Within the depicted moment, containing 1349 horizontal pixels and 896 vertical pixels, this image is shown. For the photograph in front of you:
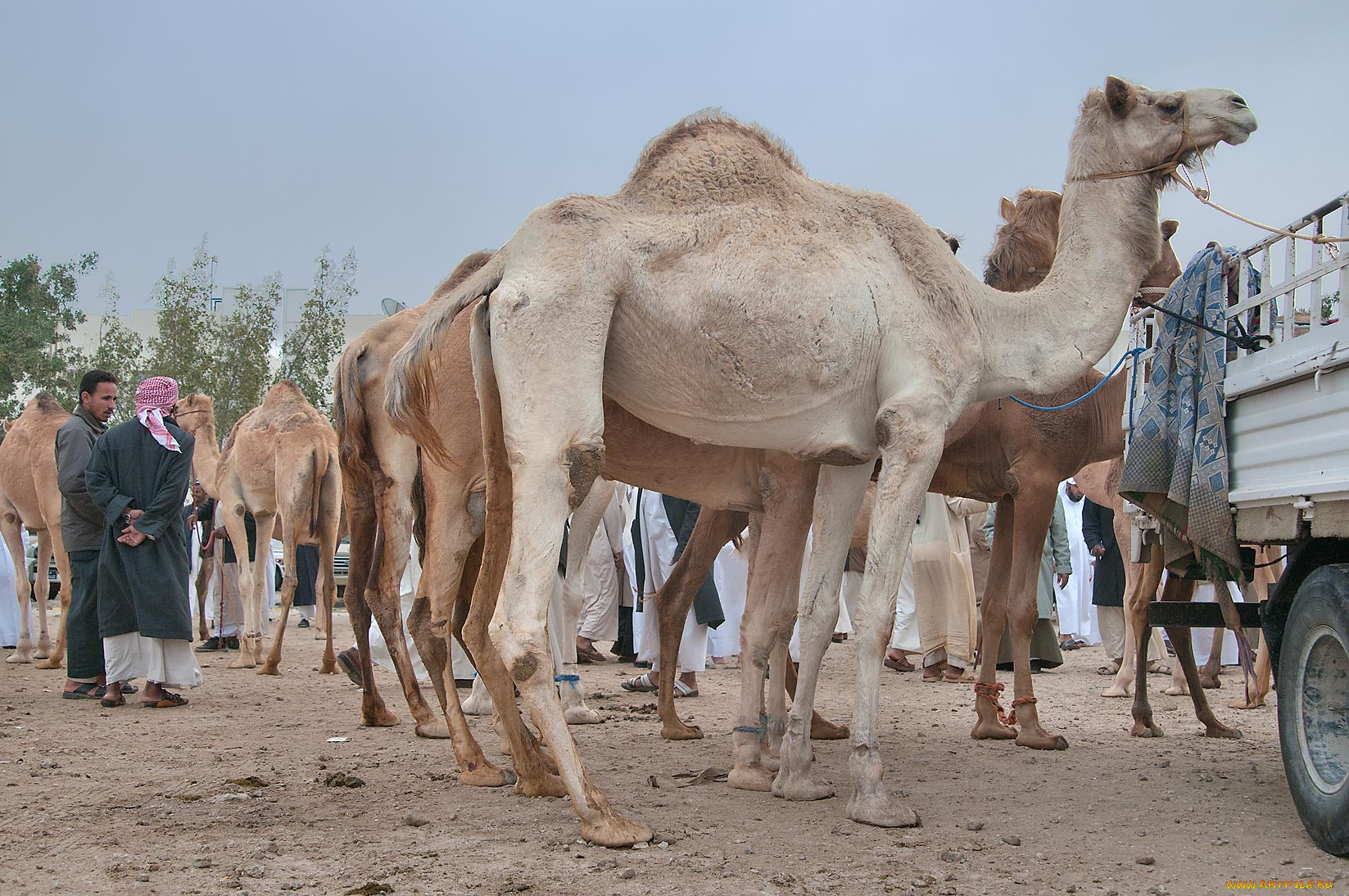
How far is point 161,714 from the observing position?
8.48 metres

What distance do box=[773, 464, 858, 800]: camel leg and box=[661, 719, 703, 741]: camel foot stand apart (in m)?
1.64

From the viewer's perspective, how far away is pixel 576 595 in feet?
27.2

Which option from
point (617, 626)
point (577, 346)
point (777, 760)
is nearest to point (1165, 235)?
point (777, 760)

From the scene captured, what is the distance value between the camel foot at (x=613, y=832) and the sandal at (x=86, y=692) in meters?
6.56

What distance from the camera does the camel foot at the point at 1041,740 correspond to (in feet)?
22.4

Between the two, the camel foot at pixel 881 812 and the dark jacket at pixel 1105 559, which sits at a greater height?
the dark jacket at pixel 1105 559

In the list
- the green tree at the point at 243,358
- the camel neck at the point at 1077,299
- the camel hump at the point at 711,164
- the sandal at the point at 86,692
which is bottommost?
the sandal at the point at 86,692

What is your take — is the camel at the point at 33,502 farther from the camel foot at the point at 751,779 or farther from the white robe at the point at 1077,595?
the white robe at the point at 1077,595

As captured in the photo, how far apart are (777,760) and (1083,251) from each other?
288 centimetres

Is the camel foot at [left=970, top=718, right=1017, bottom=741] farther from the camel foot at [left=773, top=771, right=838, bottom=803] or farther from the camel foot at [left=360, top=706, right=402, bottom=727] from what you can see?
the camel foot at [left=360, top=706, right=402, bottom=727]

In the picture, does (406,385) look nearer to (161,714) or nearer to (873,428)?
(873,428)

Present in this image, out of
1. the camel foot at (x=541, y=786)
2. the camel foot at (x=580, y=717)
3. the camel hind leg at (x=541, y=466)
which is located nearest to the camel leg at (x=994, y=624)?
the camel foot at (x=580, y=717)

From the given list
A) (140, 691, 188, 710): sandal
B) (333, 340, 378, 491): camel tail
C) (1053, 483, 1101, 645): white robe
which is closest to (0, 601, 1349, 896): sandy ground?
(140, 691, 188, 710): sandal

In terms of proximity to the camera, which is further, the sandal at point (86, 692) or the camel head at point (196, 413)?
the camel head at point (196, 413)
